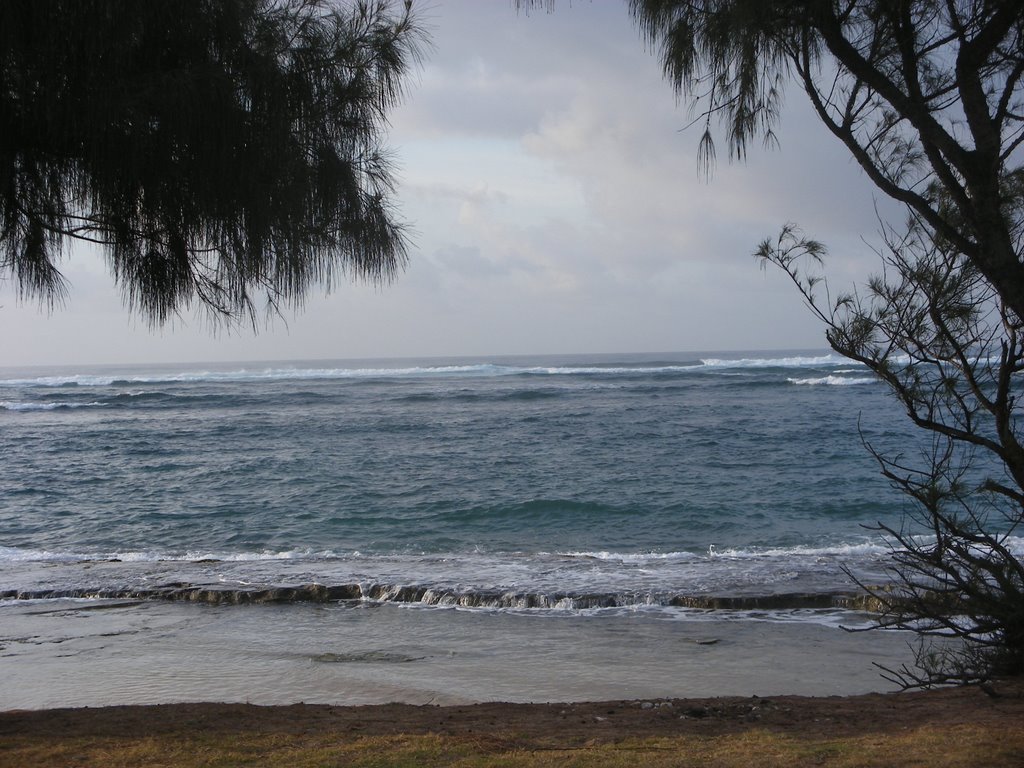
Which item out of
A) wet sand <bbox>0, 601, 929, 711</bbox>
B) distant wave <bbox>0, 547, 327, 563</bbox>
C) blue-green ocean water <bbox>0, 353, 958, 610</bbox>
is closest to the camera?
wet sand <bbox>0, 601, 929, 711</bbox>

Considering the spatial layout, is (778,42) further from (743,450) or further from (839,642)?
(743,450)

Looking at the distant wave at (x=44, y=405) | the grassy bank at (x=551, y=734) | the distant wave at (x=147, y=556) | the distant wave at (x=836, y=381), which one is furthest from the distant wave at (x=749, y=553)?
the distant wave at (x=44, y=405)

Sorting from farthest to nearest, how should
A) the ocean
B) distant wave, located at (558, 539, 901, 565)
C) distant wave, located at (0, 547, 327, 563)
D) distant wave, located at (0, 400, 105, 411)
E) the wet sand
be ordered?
distant wave, located at (0, 400, 105, 411)
distant wave, located at (0, 547, 327, 563)
distant wave, located at (558, 539, 901, 565)
the ocean
the wet sand

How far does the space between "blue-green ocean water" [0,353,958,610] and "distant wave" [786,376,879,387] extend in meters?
11.2

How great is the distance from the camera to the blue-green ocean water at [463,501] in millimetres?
11117

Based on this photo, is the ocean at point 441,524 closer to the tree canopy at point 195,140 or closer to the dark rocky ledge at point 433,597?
the dark rocky ledge at point 433,597

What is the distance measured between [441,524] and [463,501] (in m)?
1.75

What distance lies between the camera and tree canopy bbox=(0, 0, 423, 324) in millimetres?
3316

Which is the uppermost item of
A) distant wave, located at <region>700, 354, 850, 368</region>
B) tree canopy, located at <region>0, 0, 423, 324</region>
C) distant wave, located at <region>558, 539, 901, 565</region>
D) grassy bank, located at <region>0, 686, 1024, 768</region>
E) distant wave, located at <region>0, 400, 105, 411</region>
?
tree canopy, located at <region>0, 0, 423, 324</region>

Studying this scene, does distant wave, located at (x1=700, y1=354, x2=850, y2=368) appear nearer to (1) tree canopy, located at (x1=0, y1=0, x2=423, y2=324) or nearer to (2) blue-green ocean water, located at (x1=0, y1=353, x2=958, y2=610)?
(2) blue-green ocean water, located at (x1=0, y1=353, x2=958, y2=610)

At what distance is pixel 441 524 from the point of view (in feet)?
49.5

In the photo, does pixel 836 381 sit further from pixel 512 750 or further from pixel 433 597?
pixel 512 750

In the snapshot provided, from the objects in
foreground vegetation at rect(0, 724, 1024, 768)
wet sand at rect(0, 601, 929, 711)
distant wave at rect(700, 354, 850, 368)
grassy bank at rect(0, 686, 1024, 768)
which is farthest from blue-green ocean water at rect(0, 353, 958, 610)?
distant wave at rect(700, 354, 850, 368)

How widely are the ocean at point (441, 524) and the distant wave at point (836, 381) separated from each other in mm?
13384
